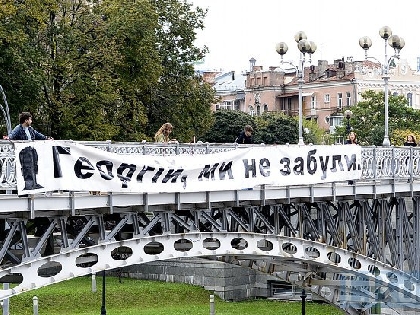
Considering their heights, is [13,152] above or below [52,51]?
below

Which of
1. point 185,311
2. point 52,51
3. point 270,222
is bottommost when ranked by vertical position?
point 185,311

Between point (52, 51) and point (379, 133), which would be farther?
point (379, 133)

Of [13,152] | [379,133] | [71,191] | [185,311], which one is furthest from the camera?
A: [379,133]

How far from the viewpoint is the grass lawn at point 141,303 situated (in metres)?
39.5

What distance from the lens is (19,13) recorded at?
130 ft

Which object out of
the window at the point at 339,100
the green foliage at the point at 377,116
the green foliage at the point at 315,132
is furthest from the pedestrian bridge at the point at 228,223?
the window at the point at 339,100

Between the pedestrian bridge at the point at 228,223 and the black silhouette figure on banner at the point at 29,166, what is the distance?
0.12 ft

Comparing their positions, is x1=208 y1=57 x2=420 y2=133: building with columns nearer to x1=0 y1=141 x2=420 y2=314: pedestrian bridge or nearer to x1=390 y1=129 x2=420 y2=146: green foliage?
x1=390 y1=129 x2=420 y2=146: green foliage

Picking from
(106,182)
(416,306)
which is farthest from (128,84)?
(106,182)

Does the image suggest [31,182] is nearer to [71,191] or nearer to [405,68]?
[71,191]

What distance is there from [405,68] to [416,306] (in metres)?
72.0

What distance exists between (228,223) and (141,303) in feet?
58.3

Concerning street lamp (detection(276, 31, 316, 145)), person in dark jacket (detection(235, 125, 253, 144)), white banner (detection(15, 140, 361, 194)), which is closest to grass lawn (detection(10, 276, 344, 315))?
street lamp (detection(276, 31, 316, 145))

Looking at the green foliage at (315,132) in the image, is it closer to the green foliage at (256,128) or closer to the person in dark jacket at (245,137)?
the green foliage at (256,128)
